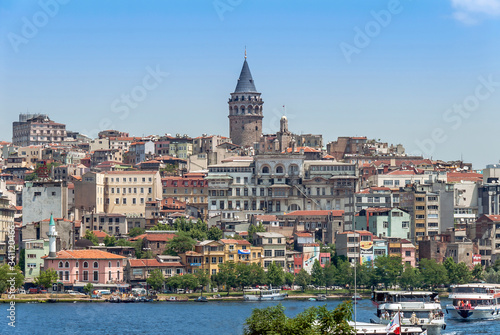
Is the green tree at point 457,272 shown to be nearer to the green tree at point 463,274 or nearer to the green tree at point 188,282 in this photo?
the green tree at point 463,274

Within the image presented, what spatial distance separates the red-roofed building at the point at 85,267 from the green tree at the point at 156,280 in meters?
2.89

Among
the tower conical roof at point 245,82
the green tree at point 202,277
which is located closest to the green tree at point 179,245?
the green tree at point 202,277

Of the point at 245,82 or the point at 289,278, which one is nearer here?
the point at 289,278

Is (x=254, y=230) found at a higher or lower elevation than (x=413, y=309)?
higher

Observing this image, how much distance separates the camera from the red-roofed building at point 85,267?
95375 millimetres

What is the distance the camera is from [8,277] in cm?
8856

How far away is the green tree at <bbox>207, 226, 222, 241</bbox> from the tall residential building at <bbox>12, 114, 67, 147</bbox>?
7553 centimetres

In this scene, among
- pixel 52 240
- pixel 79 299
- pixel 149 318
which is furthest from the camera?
pixel 52 240

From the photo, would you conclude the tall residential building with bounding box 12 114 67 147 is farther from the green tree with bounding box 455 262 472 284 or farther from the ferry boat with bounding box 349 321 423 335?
the ferry boat with bounding box 349 321 423 335

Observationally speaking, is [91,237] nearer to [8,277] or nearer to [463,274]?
[8,277]

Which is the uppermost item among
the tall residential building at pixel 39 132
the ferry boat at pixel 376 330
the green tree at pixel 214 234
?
the tall residential building at pixel 39 132

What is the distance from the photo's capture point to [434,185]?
115 metres

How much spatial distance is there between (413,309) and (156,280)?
97.7 feet

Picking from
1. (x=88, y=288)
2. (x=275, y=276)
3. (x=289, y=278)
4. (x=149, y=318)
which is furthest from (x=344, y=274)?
(x=149, y=318)
